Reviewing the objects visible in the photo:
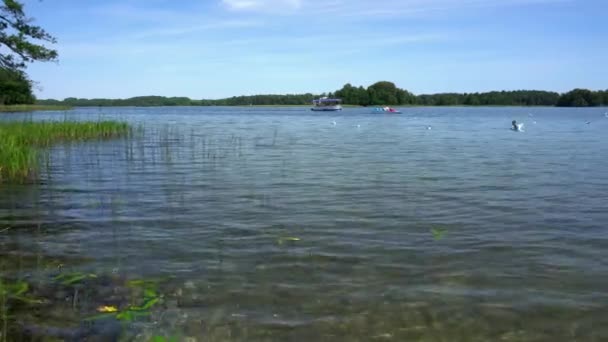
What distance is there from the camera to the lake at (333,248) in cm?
548

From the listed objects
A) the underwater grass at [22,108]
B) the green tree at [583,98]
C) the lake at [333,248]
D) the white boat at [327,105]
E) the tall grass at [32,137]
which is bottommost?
the lake at [333,248]

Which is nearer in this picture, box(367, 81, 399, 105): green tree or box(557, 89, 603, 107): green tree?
box(557, 89, 603, 107): green tree

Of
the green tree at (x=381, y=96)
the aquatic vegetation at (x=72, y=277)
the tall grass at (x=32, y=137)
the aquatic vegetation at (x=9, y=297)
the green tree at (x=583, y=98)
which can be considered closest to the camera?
the aquatic vegetation at (x=9, y=297)

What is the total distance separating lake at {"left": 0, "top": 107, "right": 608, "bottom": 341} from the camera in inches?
216

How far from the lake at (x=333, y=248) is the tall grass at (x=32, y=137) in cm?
83

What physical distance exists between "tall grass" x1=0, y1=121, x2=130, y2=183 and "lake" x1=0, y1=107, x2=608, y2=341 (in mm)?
826

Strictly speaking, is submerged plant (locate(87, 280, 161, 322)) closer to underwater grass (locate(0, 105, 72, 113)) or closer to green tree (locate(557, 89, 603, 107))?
underwater grass (locate(0, 105, 72, 113))

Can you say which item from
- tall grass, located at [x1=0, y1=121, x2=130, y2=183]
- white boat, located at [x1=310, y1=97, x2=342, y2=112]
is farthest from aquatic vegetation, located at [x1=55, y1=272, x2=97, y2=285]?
white boat, located at [x1=310, y1=97, x2=342, y2=112]

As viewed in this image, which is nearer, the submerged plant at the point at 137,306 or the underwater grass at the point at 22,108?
the submerged plant at the point at 137,306

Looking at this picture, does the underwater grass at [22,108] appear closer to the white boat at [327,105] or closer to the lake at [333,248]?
the white boat at [327,105]

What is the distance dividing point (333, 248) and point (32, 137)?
1895 cm

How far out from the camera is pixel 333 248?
8.14 m

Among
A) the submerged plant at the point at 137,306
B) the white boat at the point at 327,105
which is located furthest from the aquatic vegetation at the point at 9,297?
the white boat at the point at 327,105

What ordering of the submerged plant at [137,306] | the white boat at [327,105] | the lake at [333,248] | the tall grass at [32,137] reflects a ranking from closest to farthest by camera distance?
1. the submerged plant at [137,306]
2. the lake at [333,248]
3. the tall grass at [32,137]
4. the white boat at [327,105]
